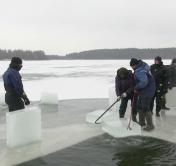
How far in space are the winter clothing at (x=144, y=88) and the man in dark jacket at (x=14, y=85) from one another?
7.83 feet

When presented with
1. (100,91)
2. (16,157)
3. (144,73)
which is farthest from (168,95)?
(100,91)

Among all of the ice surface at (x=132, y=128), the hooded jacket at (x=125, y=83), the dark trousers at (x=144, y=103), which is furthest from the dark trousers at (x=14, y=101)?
the dark trousers at (x=144, y=103)

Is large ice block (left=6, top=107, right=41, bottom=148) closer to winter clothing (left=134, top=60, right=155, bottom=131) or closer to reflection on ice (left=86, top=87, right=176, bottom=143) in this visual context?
reflection on ice (left=86, top=87, right=176, bottom=143)

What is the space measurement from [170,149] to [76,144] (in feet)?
5.79

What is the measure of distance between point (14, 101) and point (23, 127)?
32.7 inches

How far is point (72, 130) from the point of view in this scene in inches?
314

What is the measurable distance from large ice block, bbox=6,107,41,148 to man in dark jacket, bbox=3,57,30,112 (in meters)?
0.54

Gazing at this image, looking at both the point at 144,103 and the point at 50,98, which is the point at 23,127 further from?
the point at 50,98

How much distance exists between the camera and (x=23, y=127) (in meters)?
6.72

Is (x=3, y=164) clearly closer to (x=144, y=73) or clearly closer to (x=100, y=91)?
(x=144, y=73)

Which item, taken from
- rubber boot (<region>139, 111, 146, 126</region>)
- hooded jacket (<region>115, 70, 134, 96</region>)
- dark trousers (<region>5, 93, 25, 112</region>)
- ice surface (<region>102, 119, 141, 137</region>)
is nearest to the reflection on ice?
ice surface (<region>102, 119, 141, 137</region>)

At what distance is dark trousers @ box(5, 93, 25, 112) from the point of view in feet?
23.9

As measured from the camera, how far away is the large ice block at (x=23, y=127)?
6.55m

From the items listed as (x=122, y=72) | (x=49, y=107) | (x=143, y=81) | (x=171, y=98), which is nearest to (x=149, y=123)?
(x=143, y=81)
